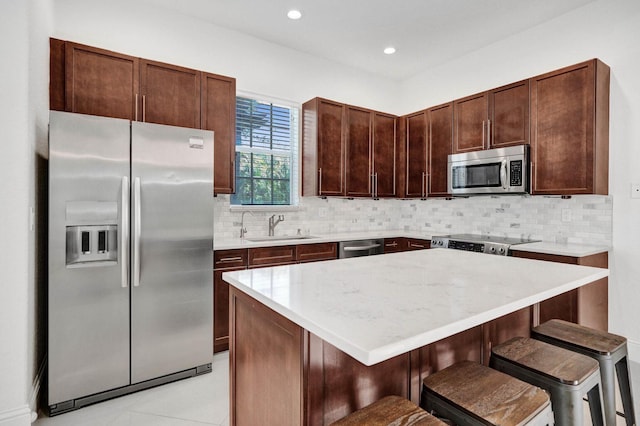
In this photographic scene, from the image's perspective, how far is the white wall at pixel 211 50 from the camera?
9.62 feet

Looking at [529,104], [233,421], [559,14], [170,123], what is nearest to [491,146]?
[529,104]

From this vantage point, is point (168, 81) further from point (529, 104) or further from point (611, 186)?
point (611, 186)

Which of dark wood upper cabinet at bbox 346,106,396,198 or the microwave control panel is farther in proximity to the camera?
dark wood upper cabinet at bbox 346,106,396,198

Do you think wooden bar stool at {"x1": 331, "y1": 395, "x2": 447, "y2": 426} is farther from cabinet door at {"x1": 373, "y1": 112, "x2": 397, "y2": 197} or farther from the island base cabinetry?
cabinet door at {"x1": 373, "y1": 112, "x2": 397, "y2": 197}

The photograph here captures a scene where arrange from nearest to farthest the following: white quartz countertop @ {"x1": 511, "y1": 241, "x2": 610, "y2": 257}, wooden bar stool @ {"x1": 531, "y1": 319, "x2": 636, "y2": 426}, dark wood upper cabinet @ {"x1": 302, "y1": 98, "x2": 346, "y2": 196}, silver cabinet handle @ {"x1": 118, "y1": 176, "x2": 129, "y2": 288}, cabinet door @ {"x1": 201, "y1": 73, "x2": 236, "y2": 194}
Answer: wooden bar stool @ {"x1": 531, "y1": 319, "x2": 636, "y2": 426}, silver cabinet handle @ {"x1": 118, "y1": 176, "x2": 129, "y2": 288}, white quartz countertop @ {"x1": 511, "y1": 241, "x2": 610, "y2": 257}, cabinet door @ {"x1": 201, "y1": 73, "x2": 236, "y2": 194}, dark wood upper cabinet @ {"x1": 302, "y1": 98, "x2": 346, "y2": 196}

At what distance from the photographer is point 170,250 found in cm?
249

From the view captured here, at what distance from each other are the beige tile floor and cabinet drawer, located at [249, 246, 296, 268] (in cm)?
102

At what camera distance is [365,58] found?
169 inches

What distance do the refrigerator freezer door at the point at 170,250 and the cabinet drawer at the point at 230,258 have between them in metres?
0.28

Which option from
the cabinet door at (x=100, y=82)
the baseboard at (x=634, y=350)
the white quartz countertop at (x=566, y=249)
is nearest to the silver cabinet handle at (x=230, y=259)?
the cabinet door at (x=100, y=82)

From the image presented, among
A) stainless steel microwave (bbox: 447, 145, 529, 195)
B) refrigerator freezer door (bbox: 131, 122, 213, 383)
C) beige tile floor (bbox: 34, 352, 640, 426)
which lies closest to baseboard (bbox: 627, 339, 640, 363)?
beige tile floor (bbox: 34, 352, 640, 426)

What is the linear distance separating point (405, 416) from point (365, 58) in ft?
13.6

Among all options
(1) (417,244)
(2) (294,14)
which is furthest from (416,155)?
(2) (294,14)

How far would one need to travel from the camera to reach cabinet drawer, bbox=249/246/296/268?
314 cm
